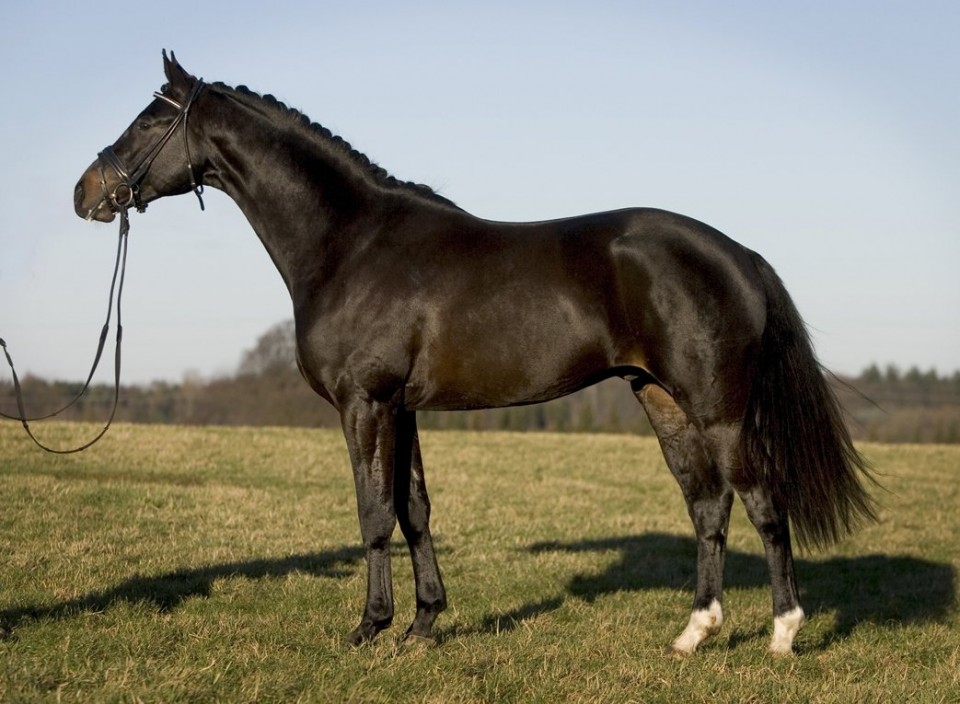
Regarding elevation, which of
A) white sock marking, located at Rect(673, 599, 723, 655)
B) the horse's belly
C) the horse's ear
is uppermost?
the horse's ear

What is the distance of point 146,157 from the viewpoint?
20.0 ft

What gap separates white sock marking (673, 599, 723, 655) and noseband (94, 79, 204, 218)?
13.4 ft

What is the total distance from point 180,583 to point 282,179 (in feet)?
9.99

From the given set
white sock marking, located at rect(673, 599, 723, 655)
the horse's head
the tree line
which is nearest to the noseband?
the horse's head

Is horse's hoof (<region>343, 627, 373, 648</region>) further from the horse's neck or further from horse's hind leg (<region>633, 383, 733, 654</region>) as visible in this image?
the horse's neck

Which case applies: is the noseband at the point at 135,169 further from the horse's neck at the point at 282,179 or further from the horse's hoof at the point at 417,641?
the horse's hoof at the point at 417,641

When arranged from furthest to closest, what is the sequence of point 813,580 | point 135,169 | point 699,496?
point 813,580
point 699,496
point 135,169

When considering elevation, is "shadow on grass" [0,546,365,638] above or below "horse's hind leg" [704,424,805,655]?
below

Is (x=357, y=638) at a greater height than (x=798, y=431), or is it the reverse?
(x=798, y=431)

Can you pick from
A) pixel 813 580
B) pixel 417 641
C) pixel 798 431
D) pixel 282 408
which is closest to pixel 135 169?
pixel 417 641

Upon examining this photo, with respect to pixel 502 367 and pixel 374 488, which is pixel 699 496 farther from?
pixel 374 488

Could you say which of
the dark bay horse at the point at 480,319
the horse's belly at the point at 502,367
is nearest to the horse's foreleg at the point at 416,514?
the dark bay horse at the point at 480,319

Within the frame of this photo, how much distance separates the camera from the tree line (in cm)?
4297

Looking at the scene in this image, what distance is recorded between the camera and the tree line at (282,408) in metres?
43.0
